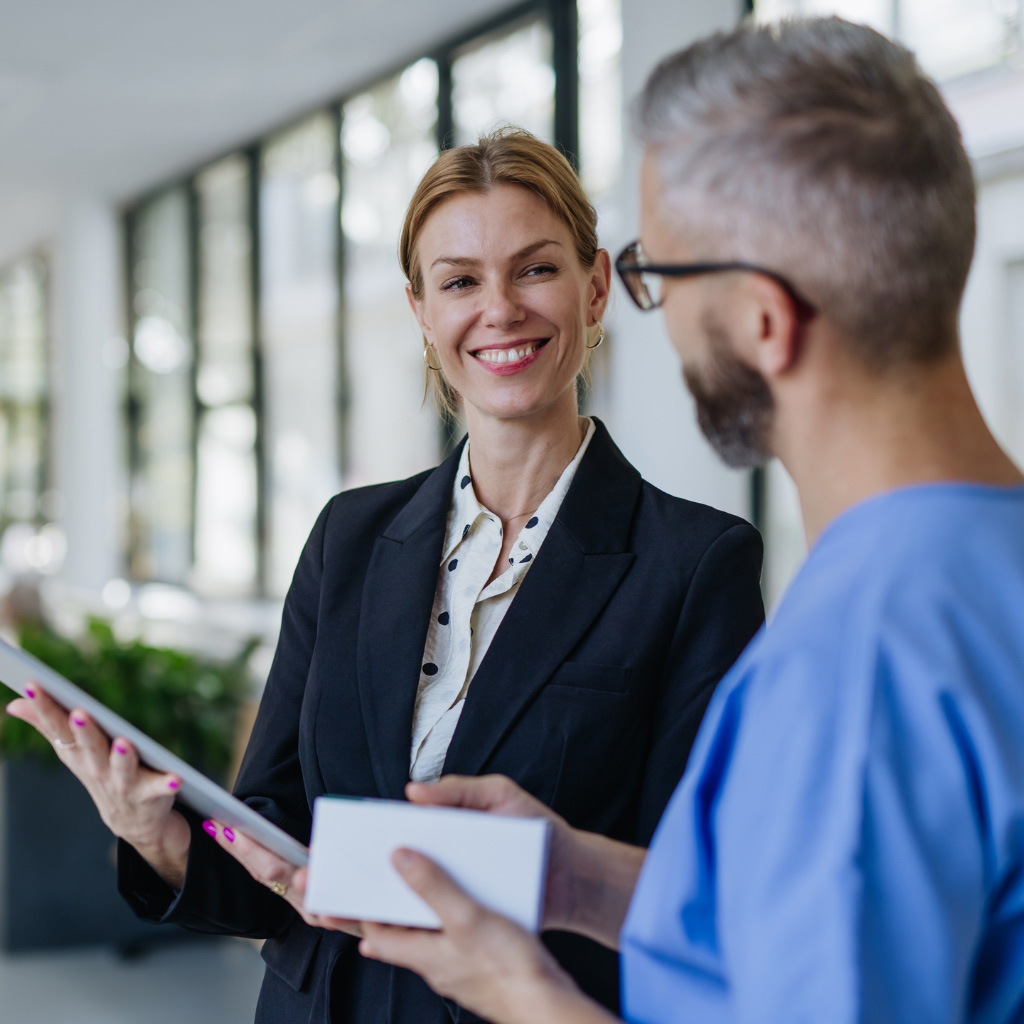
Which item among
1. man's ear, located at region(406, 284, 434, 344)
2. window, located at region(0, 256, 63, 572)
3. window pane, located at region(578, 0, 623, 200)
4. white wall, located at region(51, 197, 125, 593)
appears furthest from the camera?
window, located at region(0, 256, 63, 572)

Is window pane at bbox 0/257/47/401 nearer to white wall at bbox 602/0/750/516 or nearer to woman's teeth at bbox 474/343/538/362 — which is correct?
white wall at bbox 602/0/750/516

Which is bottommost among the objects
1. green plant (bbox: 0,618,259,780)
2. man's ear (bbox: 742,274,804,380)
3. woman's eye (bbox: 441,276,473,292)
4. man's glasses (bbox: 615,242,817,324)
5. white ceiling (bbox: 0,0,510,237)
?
green plant (bbox: 0,618,259,780)

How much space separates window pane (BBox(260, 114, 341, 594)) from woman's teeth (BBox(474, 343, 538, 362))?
4.16 metres

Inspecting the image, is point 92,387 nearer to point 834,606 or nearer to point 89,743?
point 89,743

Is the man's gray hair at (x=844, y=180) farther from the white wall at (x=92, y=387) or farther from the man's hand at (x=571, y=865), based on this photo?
the white wall at (x=92, y=387)

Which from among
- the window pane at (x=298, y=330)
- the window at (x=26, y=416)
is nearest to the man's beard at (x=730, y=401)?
the window pane at (x=298, y=330)

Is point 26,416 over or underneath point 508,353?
over

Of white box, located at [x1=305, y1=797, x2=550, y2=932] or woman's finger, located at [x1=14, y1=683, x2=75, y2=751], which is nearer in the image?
white box, located at [x1=305, y1=797, x2=550, y2=932]

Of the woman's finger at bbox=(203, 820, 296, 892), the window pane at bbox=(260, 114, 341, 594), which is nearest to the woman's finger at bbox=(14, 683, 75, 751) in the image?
the woman's finger at bbox=(203, 820, 296, 892)

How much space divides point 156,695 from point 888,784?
358 centimetres

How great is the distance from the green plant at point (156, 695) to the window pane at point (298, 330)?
1598mm

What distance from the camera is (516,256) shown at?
1264 mm

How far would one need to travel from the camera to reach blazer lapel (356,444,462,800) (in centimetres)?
119

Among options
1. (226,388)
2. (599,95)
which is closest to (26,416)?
(226,388)
